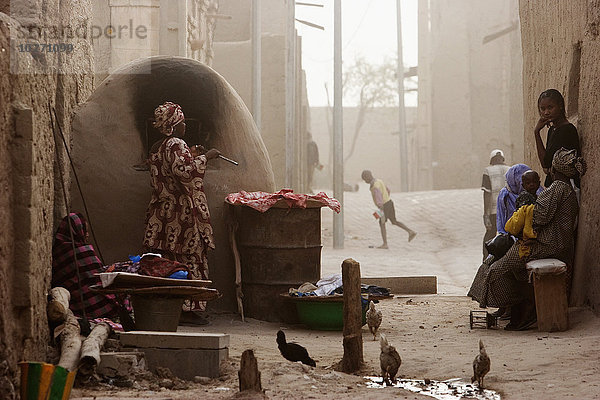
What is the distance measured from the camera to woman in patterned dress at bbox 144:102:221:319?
7.75 metres

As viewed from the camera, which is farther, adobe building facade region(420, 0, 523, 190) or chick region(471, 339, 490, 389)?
adobe building facade region(420, 0, 523, 190)

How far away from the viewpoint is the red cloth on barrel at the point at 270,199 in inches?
314

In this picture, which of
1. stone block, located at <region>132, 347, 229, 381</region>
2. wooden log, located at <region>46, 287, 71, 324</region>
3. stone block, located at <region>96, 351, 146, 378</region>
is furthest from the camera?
wooden log, located at <region>46, 287, 71, 324</region>

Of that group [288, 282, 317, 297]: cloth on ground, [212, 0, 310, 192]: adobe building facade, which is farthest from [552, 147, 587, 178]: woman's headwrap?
[212, 0, 310, 192]: adobe building facade

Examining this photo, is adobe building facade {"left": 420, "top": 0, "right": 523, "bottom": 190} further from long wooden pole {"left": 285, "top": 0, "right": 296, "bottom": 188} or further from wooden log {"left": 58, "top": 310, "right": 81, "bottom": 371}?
wooden log {"left": 58, "top": 310, "right": 81, "bottom": 371}

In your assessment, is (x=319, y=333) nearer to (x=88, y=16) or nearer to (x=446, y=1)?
(x=88, y=16)

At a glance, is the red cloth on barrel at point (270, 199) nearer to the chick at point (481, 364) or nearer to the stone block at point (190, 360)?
the stone block at point (190, 360)

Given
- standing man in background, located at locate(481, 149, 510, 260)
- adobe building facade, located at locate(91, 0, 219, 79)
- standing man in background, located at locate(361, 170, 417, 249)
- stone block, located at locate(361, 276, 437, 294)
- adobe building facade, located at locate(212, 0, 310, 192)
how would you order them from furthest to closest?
adobe building facade, located at locate(212, 0, 310, 192)
standing man in background, located at locate(361, 170, 417, 249)
adobe building facade, located at locate(91, 0, 219, 79)
standing man in background, located at locate(481, 149, 510, 260)
stone block, located at locate(361, 276, 437, 294)

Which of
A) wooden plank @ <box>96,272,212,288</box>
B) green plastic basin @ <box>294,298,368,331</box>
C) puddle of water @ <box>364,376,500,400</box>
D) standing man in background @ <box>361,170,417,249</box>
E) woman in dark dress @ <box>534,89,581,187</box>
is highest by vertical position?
woman in dark dress @ <box>534,89,581,187</box>

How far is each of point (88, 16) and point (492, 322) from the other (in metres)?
4.76

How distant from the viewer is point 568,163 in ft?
A: 24.7

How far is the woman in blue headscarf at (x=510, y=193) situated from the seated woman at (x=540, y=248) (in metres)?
0.58

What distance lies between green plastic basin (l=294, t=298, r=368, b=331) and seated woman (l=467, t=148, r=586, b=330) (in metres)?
1.15

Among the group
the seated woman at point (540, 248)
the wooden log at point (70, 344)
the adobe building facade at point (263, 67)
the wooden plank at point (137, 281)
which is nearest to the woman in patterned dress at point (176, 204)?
the wooden plank at point (137, 281)
